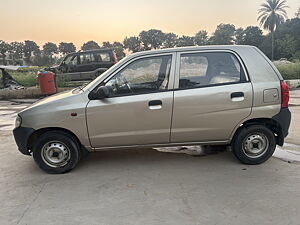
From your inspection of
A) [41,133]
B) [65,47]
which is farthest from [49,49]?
[41,133]

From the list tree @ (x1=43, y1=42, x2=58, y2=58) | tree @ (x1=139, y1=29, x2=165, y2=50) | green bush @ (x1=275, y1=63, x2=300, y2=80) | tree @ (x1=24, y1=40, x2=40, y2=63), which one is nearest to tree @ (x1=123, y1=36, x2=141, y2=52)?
tree @ (x1=139, y1=29, x2=165, y2=50)

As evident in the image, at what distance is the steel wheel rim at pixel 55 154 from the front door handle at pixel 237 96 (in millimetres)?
2543

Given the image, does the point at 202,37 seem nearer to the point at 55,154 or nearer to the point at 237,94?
the point at 237,94

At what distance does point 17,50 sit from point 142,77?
96408 millimetres

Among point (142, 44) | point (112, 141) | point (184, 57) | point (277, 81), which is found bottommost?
point (112, 141)

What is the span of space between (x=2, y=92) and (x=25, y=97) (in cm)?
119

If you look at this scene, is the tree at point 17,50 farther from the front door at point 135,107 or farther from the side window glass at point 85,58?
the front door at point 135,107

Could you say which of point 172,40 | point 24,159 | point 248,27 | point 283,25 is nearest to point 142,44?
point 172,40

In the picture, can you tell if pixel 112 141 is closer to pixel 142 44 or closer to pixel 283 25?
pixel 283 25

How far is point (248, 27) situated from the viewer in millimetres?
70375

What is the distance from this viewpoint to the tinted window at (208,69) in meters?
3.86

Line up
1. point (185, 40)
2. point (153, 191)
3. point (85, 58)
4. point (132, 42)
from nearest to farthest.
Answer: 1. point (153, 191)
2. point (85, 58)
3. point (185, 40)
4. point (132, 42)

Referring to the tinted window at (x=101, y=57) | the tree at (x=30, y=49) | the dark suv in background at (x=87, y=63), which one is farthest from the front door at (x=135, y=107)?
the tree at (x=30, y=49)

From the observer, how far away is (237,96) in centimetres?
381
